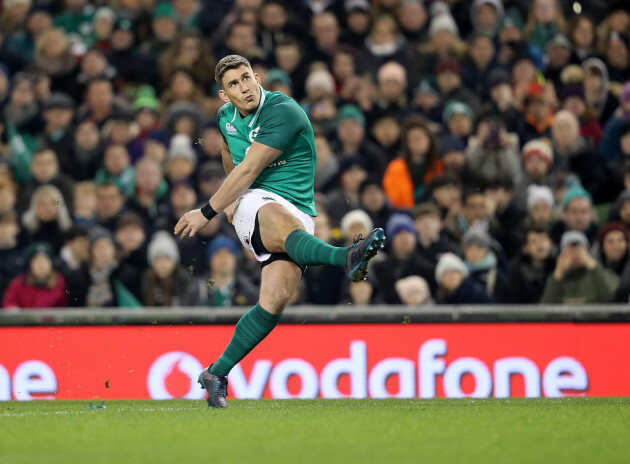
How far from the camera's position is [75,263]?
10.5 metres

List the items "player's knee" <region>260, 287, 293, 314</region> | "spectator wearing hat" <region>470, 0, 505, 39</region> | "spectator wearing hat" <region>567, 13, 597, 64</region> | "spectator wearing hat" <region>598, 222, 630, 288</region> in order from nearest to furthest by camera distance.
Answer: "player's knee" <region>260, 287, 293, 314</region> < "spectator wearing hat" <region>598, 222, 630, 288</region> < "spectator wearing hat" <region>567, 13, 597, 64</region> < "spectator wearing hat" <region>470, 0, 505, 39</region>

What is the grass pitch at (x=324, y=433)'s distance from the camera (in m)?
4.84

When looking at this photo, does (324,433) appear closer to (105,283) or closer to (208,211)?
(208,211)

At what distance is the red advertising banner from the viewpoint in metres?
8.72

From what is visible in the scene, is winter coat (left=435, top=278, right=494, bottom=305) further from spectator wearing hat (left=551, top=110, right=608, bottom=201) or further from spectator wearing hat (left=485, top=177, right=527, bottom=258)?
spectator wearing hat (left=551, top=110, right=608, bottom=201)

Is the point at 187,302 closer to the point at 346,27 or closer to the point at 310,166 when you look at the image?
the point at 310,166

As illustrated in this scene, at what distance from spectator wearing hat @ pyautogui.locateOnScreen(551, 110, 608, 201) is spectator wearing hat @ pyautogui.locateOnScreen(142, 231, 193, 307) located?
13.2 feet

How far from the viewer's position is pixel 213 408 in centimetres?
702

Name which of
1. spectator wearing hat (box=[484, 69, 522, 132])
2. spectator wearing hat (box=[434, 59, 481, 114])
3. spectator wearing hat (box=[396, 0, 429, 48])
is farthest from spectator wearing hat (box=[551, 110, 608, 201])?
spectator wearing hat (box=[396, 0, 429, 48])

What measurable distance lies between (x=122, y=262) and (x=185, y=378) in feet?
6.48

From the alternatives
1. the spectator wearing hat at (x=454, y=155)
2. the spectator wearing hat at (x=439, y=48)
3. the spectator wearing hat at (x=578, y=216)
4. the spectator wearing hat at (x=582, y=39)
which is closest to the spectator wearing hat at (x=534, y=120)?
the spectator wearing hat at (x=454, y=155)

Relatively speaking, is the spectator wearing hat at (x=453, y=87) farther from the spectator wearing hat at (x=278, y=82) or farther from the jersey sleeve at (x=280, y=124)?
the jersey sleeve at (x=280, y=124)

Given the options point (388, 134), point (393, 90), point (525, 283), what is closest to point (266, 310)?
point (525, 283)

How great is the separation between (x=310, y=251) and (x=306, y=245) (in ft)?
0.18
